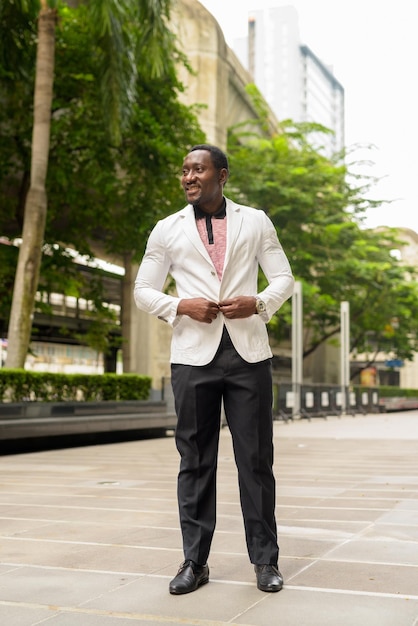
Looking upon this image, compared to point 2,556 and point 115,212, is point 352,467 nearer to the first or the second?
point 2,556

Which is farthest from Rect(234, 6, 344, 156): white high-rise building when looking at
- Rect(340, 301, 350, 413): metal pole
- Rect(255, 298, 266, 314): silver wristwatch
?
Rect(255, 298, 266, 314): silver wristwatch

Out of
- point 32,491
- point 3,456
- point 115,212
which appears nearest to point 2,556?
point 32,491

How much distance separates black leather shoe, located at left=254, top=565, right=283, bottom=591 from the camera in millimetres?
3760

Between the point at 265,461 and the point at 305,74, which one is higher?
the point at 305,74

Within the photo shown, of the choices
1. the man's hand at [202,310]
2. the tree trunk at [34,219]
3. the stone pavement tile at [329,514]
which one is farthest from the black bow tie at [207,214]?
the tree trunk at [34,219]

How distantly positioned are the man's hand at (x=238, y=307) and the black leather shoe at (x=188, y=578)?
43.9 inches

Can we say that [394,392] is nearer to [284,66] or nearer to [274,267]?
[274,267]

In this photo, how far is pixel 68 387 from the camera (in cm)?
1555

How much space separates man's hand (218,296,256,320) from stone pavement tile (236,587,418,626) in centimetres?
121

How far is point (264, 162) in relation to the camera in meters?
33.5

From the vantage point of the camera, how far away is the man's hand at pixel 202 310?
3.74 m

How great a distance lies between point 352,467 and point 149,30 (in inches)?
335

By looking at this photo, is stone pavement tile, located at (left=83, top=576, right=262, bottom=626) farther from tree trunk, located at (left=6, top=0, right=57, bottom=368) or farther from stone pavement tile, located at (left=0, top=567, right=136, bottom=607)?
tree trunk, located at (left=6, top=0, right=57, bottom=368)

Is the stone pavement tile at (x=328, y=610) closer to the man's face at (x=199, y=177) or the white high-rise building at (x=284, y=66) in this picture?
the man's face at (x=199, y=177)
